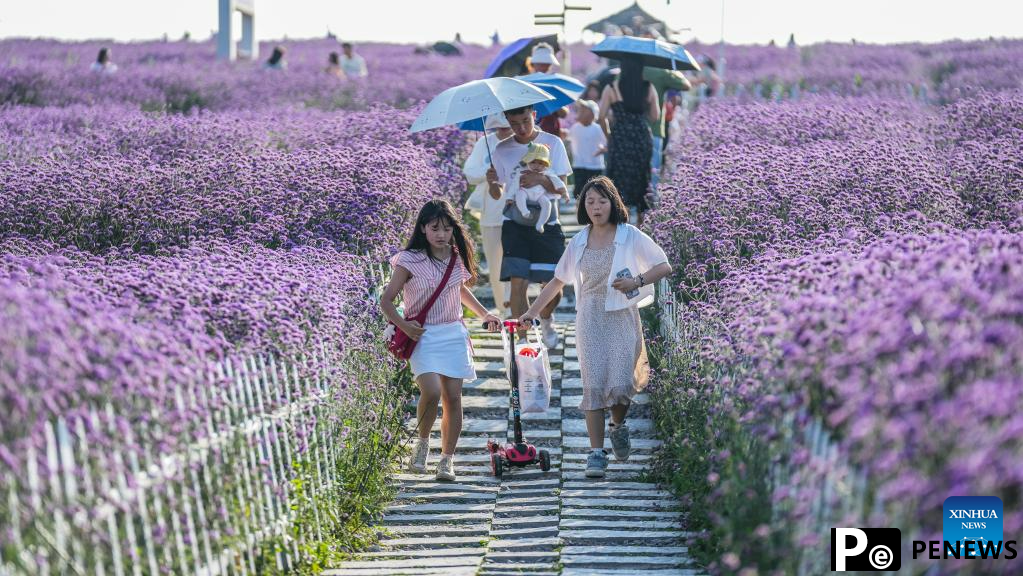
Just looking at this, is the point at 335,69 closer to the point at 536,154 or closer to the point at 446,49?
the point at 536,154

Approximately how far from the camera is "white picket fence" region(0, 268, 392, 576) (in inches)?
160

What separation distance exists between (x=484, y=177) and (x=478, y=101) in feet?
2.47

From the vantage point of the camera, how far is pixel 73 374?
4.34 meters

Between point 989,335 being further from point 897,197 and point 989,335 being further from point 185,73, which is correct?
point 185,73

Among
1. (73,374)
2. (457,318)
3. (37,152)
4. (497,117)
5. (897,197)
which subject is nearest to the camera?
(73,374)

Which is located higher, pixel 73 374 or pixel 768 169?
pixel 768 169

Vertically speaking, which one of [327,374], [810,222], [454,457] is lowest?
[454,457]

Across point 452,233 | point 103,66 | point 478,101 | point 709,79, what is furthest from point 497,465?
point 709,79

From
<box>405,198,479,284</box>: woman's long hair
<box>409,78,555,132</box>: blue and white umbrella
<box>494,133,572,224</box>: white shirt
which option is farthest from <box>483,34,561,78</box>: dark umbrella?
<box>405,198,479,284</box>: woman's long hair

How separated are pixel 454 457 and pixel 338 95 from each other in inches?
535

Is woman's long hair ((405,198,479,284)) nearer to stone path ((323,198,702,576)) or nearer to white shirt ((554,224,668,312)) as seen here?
white shirt ((554,224,668,312))

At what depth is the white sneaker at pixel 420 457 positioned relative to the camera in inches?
303

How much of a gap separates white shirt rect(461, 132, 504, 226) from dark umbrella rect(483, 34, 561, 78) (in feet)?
11.9

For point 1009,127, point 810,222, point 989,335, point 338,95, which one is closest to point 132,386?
point 989,335
